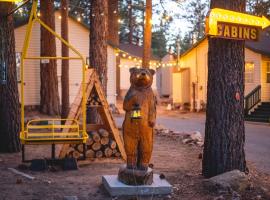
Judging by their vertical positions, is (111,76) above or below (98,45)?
below

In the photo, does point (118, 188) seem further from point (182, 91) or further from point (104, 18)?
point (182, 91)

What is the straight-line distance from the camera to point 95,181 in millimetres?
A: 8359

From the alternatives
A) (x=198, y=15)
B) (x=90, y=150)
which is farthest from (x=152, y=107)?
(x=198, y=15)

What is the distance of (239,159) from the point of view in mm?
8406

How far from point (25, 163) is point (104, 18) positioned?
5.56m

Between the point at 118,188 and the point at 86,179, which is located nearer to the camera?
the point at 118,188

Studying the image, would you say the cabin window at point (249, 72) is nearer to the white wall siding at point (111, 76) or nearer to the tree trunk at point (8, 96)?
the white wall siding at point (111, 76)

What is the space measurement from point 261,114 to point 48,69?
38.3 feet

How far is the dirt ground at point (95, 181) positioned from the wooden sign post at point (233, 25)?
2.53 m

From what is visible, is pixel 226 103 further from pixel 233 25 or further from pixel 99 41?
pixel 99 41

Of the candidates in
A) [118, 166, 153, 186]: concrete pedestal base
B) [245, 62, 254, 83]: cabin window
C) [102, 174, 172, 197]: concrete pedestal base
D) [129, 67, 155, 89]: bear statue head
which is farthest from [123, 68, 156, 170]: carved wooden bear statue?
[245, 62, 254, 83]: cabin window

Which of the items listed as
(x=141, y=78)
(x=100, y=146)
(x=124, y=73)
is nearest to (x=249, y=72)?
(x=124, y=73)

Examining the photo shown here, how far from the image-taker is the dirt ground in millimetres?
7395

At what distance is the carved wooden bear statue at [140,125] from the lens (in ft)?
25.1
